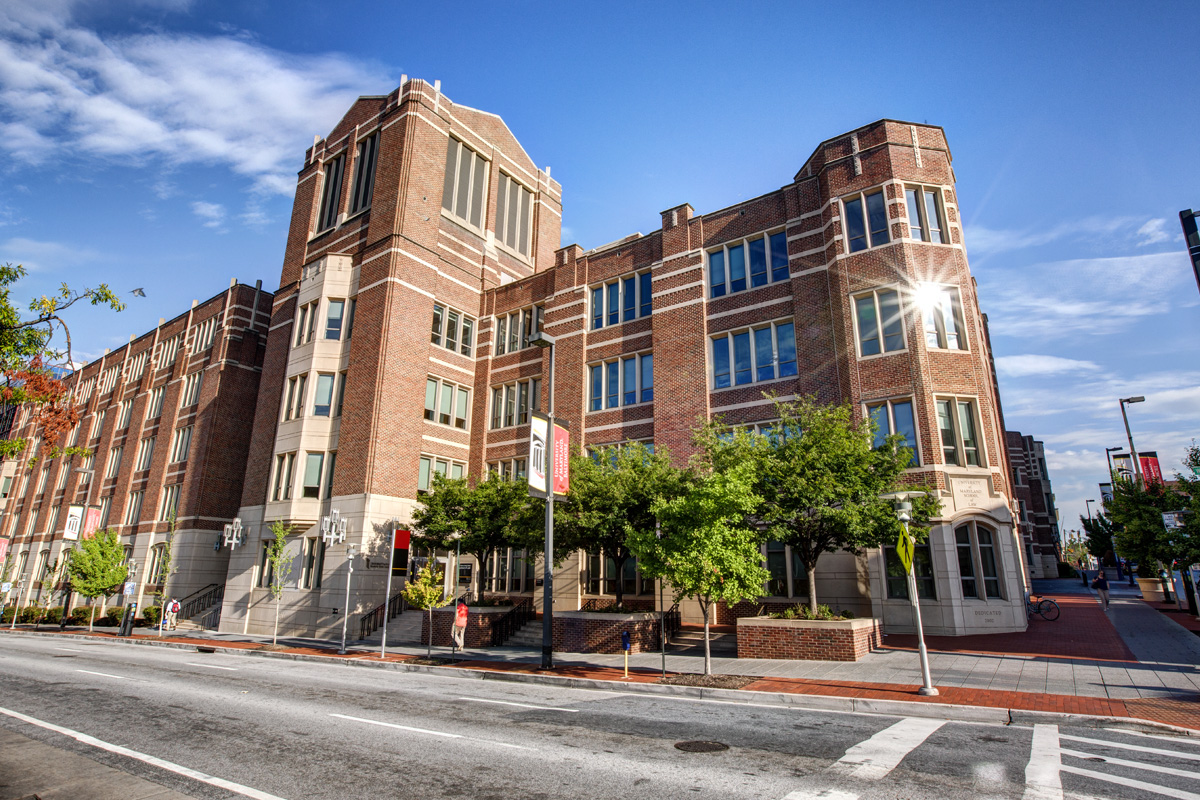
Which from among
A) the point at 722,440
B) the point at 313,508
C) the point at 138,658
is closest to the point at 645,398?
the point at 722,440

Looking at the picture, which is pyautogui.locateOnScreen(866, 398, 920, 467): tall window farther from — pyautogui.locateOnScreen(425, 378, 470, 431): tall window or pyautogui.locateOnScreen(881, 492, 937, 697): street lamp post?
pyautogui.locateOnScreen(425, 378, 470, 431): tall window

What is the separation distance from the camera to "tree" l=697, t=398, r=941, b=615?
1666 centimetres

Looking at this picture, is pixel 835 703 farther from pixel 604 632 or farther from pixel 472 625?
pixel 472 625

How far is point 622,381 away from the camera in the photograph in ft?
95.3

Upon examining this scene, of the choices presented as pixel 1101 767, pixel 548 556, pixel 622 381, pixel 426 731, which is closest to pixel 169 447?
pixel 622 381

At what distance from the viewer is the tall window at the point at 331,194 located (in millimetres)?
36781

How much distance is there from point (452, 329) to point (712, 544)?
23.4m

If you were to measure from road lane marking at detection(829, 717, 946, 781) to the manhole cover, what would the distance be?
58.4 inches

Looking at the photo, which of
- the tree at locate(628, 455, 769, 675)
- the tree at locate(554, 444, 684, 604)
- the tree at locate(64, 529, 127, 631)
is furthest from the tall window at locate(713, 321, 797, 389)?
the tree at locate(64, 529, 127, 631)

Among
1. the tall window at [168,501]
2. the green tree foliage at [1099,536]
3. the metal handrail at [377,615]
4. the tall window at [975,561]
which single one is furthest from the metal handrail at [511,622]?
the green tree foliage at [1099,536]

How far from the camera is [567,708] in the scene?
37.0 feet

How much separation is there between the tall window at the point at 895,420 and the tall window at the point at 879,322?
6.34ft

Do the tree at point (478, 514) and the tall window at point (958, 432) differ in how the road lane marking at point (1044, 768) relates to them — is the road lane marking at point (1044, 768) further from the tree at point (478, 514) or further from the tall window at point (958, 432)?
the tree at point (478, 514)

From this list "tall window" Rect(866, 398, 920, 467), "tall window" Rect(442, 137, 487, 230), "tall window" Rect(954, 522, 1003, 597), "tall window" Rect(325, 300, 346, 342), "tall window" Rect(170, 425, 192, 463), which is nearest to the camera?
"tall window" Rect(954, 522, 1003, 597)
